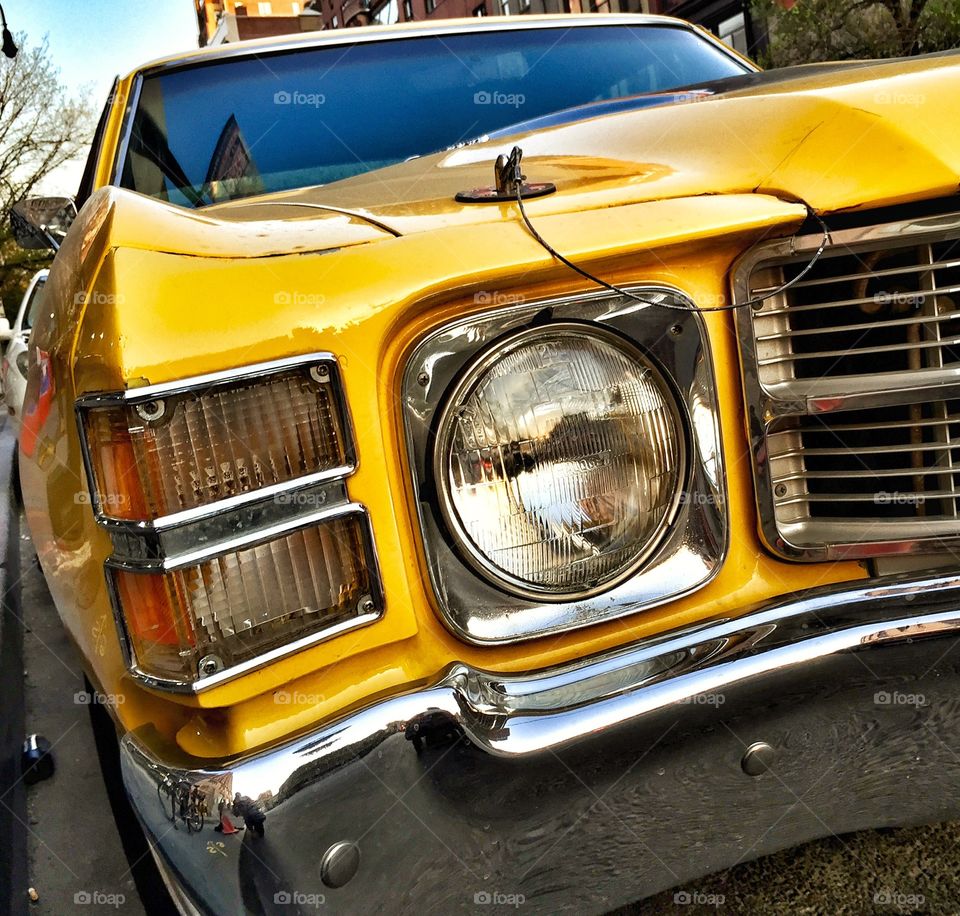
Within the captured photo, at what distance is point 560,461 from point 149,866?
1004mm

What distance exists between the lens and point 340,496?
108 centimetres

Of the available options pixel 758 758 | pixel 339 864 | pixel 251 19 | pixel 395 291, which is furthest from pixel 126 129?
pixel 251 19

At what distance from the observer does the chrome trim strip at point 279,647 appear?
101 centimetres

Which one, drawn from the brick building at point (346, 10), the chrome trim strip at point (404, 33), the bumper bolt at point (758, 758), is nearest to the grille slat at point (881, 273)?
the bumper bolt at point (758, 758)

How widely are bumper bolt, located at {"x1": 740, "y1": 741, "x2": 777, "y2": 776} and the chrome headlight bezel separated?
229 mm

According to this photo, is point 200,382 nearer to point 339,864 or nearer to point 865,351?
point 339,864

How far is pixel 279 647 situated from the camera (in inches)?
41.7

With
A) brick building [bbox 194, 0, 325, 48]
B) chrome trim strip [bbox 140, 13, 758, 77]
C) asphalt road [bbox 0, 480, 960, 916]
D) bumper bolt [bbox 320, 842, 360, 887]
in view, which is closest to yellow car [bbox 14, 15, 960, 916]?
bumper bolt [bbox 320, 842, 360, 887]

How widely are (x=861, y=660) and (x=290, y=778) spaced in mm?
784

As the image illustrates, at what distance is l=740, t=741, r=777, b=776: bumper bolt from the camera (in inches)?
48.3

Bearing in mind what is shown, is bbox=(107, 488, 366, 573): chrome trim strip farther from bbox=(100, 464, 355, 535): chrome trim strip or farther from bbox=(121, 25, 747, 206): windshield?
bbox=(121, 25, 747, 206): windshield

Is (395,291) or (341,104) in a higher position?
(341,104)

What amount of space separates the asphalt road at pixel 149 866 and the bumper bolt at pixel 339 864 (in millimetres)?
79

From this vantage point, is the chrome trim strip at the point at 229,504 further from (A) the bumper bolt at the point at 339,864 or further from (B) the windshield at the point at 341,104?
(B) the windshield at the point at 341,104
